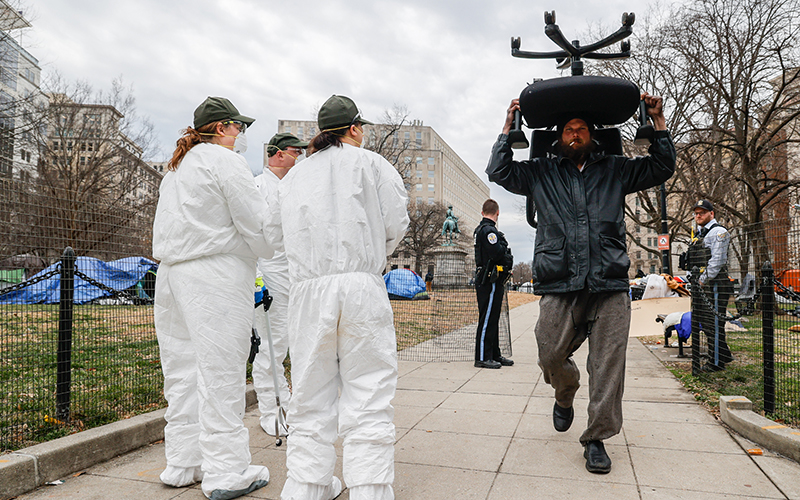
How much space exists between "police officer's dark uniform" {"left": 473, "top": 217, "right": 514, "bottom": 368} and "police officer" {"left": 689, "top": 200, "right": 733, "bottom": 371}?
7.39 ft

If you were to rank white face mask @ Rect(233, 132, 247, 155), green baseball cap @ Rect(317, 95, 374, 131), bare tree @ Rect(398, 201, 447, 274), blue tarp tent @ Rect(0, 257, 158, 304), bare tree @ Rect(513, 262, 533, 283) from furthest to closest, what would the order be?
1. bare tree @ Rect(513, 262, 533, 283)
2. bare tree @ Rect(398, 201, 447, 274)
3. blue tarp tent @ Rect(0, 257, 158, 304)
4. white face mask @ Rect(233, 132, 247, 155)
5. green baseball cap @ Rect(317, 95, 374, 131)

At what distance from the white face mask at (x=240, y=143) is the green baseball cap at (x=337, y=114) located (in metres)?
0.85

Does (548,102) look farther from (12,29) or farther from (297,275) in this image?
(12,29)

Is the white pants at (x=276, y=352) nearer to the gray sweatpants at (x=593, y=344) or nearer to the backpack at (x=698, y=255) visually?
the gray sweatpants at (x=593, y=344)

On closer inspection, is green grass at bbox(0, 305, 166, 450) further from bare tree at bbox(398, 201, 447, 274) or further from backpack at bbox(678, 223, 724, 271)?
bare tree at bbox(398, 201, 447, 274)

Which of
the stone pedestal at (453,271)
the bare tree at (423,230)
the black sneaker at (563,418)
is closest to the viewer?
the black sneaker at (563,418)

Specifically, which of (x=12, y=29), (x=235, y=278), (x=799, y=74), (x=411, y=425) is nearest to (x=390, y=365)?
(x=235, y=278)

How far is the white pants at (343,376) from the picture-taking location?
104 inches

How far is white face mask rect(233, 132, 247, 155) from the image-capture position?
12.0ft

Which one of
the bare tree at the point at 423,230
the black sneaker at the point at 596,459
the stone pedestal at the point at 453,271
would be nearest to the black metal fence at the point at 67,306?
the black sneaker at the point at 596,459

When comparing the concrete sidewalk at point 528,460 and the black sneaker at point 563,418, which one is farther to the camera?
the black sneaker at point 563,418

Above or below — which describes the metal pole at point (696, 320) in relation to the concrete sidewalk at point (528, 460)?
above

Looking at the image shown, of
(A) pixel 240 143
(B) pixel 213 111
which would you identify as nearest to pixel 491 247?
(A) pixel 240 143

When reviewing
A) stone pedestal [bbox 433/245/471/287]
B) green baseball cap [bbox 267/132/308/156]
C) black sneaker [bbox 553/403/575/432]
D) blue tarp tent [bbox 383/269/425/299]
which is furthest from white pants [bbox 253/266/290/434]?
blue tarp tent [bbox 383/269/425/299]
